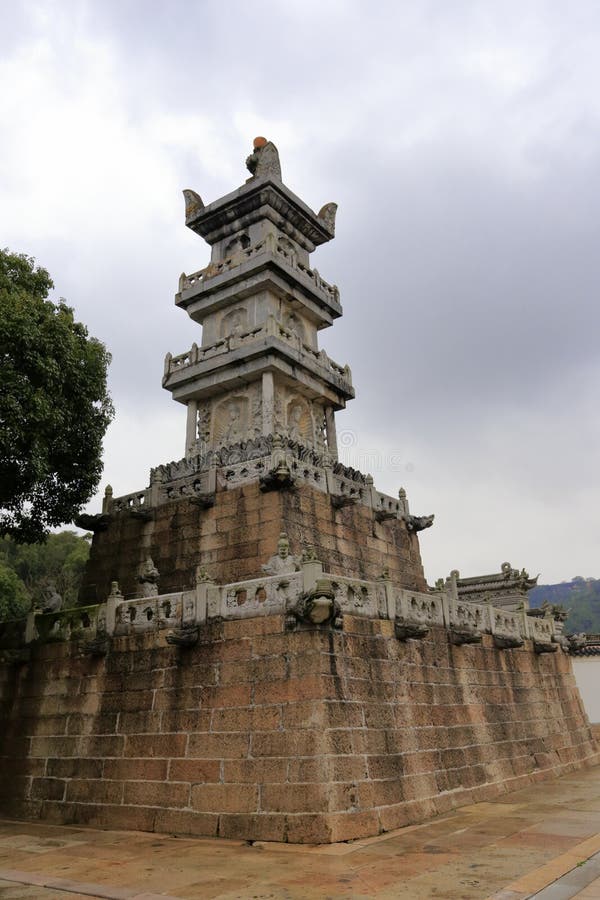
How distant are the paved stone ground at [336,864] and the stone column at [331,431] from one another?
13297 millimetres

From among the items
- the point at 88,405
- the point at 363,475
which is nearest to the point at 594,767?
the point at 363,475

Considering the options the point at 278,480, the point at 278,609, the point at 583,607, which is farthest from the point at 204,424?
the point at 583,607

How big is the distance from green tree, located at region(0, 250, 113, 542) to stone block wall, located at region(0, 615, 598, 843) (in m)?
4.24

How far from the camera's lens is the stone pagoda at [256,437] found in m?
17.4

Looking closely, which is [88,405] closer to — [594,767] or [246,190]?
[246,190]

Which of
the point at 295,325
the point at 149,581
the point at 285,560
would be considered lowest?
the point at 285,560

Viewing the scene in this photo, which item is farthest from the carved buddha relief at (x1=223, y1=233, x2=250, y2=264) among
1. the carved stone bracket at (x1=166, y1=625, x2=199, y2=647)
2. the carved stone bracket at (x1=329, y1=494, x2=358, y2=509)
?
the carved stone bracket at (x1=166, y1=625, x2=199, y2=647)

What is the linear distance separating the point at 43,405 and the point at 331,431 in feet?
35.6

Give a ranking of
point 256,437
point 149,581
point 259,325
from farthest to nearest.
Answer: point 259,325, point 256,437, point 149,581

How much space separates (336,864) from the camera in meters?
9.10

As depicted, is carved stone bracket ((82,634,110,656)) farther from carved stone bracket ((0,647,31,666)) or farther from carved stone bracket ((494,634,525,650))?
carved stone bracket ((494,634,525,650))

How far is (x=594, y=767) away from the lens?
2009 cm

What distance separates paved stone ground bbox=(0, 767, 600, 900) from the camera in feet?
25.9

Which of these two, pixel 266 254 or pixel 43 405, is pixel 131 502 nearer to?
pixel 43 405
